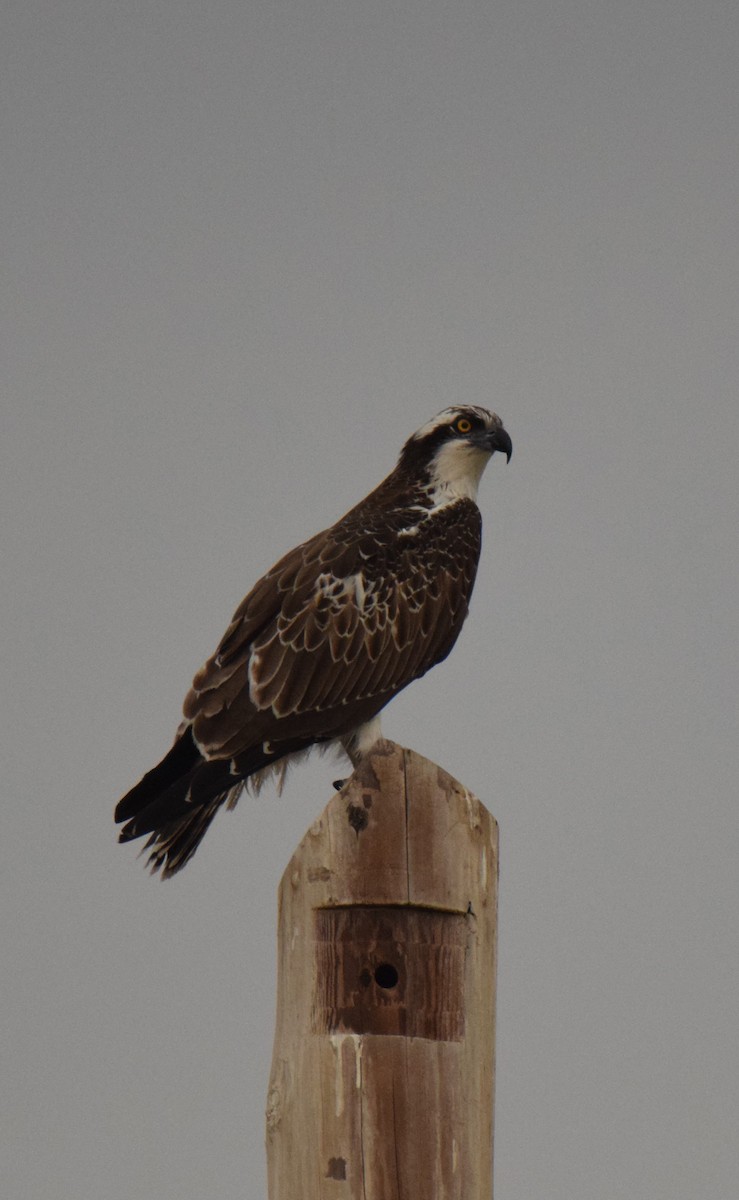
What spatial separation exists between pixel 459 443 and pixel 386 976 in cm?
502

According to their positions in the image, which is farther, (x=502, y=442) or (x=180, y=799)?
(x=502, y=442)

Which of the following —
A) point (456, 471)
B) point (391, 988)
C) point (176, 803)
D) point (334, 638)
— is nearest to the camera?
point (391, 988)

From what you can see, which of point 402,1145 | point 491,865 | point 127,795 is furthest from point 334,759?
point 402,1145

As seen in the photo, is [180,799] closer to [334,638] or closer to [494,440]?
[334,638]

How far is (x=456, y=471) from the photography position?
28.6 ft

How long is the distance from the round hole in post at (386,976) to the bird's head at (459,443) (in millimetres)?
4867

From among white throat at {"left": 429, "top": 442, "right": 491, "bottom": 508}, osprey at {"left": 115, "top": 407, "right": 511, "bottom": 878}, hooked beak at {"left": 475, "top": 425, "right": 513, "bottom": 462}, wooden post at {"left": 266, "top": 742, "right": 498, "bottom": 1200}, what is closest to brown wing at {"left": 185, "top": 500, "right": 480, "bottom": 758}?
osprey at {"left": 115, "top": 407, "right": 511, "bottom": 878}

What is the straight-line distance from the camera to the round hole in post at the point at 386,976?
13.5ft

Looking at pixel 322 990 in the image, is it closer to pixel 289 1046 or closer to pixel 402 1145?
pixel 289 1046

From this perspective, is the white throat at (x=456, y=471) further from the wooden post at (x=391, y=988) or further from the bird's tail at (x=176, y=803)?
the wooden post at (x=391, y=988)

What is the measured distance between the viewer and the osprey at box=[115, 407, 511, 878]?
22.1ft

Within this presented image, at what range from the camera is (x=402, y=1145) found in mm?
3766

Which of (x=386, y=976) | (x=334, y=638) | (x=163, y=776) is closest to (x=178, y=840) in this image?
(x=163, y=776)

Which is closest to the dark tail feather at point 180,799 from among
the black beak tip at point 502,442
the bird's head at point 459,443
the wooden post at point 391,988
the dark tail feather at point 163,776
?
the dark tail feather at point 163,776
